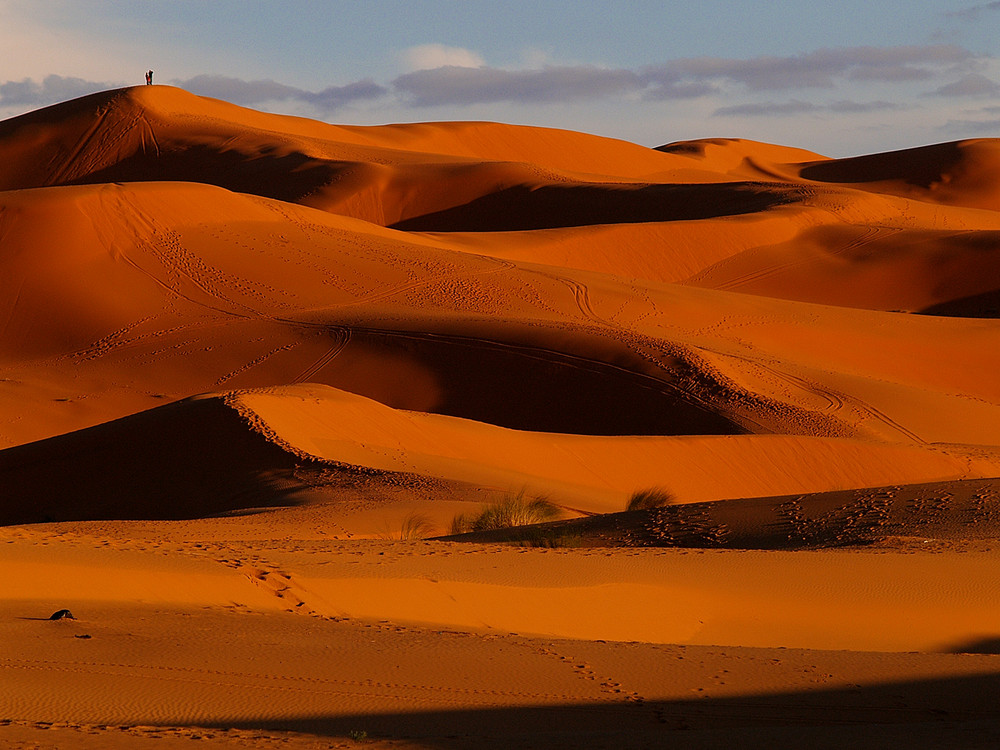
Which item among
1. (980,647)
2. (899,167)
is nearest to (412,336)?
(980,647)

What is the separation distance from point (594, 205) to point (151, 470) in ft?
121

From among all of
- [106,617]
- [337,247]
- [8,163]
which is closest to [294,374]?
[337,247]

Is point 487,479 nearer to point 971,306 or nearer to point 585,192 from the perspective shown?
point 971,306

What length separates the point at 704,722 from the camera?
4848 millimetres

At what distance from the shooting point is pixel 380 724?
4609 mm

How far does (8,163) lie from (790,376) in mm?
49269

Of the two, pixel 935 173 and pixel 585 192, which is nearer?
pixel 585 192

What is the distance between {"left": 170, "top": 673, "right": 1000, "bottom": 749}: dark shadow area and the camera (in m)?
4.46

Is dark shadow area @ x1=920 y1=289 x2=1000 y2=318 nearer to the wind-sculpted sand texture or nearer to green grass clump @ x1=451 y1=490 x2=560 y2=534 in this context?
the wind-sculpted sand texture

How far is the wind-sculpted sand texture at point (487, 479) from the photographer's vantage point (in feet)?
16.8

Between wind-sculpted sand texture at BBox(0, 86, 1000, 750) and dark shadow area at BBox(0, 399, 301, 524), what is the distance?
0.05 meters

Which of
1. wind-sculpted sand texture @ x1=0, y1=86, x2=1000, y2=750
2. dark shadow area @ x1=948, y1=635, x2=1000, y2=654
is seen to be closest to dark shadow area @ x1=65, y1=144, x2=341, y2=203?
wind-sculpted sand texture @ x1=0, y1=86, x2=1000, y2=750

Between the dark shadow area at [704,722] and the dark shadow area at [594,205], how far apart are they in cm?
4364

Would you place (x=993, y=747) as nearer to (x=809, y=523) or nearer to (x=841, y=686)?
(x=841, y=686)
